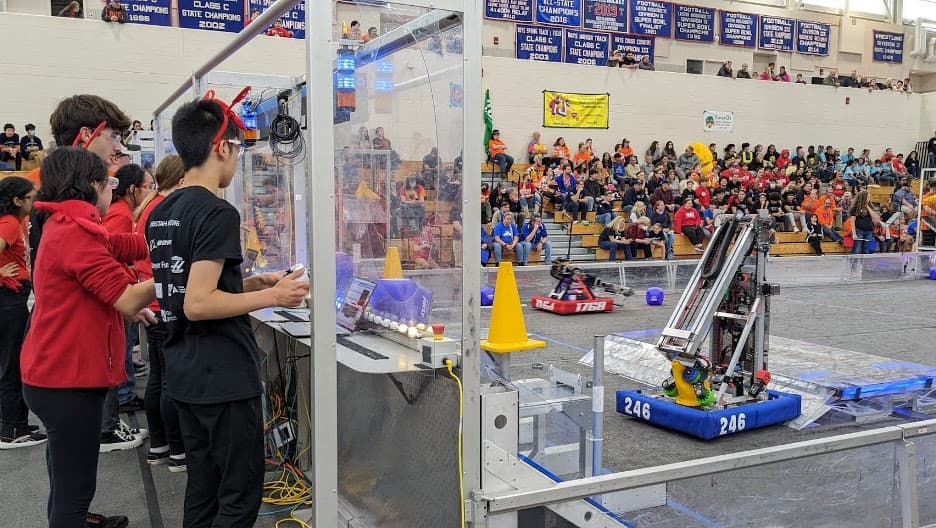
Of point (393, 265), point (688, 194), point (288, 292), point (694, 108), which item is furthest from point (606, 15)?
point (288, 292)

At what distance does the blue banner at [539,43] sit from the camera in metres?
20.8

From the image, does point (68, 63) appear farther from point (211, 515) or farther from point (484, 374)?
point (211, 515)

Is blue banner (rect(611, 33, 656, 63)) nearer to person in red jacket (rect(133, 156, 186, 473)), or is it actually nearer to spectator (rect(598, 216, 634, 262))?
spectator (rect(598, 216, 634, 262))

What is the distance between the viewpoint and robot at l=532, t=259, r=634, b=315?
36.0 feet

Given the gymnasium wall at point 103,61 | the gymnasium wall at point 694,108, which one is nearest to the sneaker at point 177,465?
the gymnasium wall at point 103,61

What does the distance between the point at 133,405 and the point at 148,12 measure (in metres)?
12.6

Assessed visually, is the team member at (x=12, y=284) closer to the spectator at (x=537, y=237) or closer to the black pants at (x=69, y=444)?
the black pants at (x=69, y=444)

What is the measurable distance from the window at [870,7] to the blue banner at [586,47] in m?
10.8

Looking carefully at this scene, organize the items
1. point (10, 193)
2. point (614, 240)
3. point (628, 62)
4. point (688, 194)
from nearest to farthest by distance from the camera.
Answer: point (10, 193) → point (614, 240) → point (688, 194) → point (628, 62)

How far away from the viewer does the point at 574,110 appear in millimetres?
20156

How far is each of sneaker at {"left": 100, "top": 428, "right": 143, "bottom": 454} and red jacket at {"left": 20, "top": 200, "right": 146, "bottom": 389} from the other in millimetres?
2105

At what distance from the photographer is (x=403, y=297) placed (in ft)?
9.51

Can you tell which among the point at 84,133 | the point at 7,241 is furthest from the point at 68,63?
the point at 84,133

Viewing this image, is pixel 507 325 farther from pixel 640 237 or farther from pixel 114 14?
pixel 114 14
